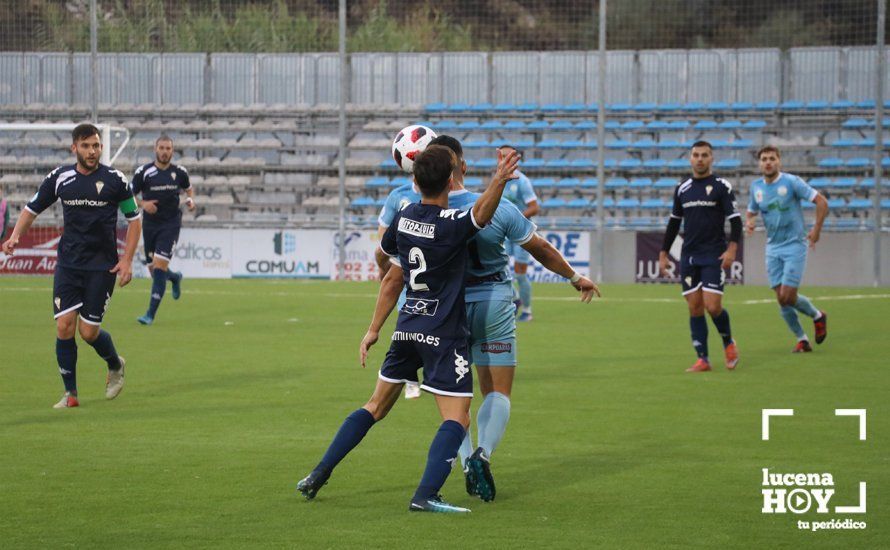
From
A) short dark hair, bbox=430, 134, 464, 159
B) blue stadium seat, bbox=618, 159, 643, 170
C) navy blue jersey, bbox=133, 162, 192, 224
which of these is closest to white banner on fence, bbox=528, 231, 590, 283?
blue stadium seat, bbox=618, 159, 643, 170

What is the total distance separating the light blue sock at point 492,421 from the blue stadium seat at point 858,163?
2617 centimetres

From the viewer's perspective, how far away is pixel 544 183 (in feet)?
106

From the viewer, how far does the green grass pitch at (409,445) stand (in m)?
6.22

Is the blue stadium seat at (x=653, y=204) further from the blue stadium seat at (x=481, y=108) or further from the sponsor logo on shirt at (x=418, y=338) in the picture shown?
the sponsor logo on shirt at (x=418, y=338)

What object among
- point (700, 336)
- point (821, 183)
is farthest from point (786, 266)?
point (821, 183)

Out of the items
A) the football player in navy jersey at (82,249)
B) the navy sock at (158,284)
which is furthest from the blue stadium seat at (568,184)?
the football player in navy jersey at (82,249)

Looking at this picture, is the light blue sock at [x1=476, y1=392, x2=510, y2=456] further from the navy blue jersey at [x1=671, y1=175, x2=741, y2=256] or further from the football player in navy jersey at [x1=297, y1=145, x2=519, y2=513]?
the navy blue jersey at [x1=671, y1=175, x2=741, y2=256]

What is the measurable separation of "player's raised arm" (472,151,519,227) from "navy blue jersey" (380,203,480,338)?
0.11 meters

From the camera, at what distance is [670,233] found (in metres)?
13.4

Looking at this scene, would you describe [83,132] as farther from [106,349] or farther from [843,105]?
[843,105]

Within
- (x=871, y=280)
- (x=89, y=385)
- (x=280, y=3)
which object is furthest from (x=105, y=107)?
(x=89, y=385)

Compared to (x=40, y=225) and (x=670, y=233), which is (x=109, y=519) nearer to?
(x=670, y=233)

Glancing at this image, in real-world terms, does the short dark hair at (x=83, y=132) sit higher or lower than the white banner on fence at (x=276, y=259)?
higher

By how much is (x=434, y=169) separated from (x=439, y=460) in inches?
57.1
